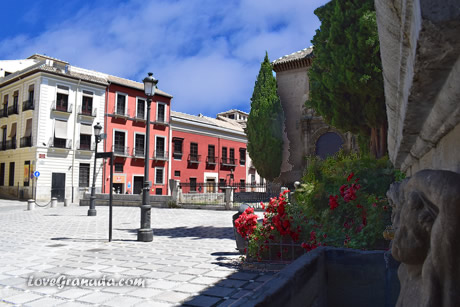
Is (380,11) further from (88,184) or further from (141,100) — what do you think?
(141,100)

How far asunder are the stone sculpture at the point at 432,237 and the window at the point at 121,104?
3157cm

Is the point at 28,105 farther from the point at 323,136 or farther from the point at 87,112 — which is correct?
the point at 323,136

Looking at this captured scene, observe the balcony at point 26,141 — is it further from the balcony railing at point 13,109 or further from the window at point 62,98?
the window at point 62,98

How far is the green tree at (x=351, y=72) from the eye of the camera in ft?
37.2

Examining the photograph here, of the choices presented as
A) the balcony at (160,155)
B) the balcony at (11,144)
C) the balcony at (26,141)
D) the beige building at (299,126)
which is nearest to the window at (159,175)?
the balcony at (160,155)

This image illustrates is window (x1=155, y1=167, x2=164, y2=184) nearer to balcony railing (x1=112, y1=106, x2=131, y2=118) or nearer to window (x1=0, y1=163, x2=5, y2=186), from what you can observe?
balcony railing (x1=112, y1=106, x2=131, y2=118)

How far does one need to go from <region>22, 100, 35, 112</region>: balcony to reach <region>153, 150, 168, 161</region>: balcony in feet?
35.9

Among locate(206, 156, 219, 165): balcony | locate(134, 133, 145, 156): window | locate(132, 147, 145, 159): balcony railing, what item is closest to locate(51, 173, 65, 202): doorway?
locate(132, 147, 145, 159): balcony railing

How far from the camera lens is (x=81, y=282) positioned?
15.6ft

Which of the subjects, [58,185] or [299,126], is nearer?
[299,126]

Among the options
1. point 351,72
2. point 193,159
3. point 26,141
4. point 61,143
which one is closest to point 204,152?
point 193,159

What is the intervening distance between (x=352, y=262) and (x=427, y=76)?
6.49ft

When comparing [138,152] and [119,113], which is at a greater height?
[119,113]

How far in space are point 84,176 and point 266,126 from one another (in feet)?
53.5
